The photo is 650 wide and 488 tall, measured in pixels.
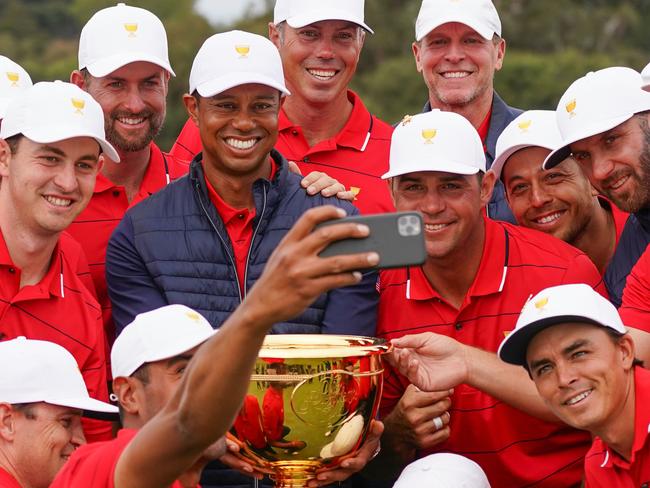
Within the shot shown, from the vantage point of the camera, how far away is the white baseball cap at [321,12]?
771 centimetres

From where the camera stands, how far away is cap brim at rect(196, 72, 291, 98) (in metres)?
6.51

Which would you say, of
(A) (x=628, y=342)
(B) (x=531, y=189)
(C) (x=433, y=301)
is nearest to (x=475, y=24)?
(B) (x=531, y=189)

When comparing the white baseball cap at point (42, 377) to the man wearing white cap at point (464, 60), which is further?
the man wearing white cap at point (464, 60)

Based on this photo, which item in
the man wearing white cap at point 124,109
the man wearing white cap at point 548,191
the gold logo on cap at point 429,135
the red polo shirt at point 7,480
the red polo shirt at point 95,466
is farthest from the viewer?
the man wearing white cap at point 548,191

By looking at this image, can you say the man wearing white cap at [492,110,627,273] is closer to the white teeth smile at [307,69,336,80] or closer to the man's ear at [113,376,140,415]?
the white teeth smile at [307,69,336,80]

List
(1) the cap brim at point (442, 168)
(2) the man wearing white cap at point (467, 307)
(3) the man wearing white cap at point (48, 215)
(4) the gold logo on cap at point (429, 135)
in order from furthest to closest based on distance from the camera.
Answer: (4) the gold logo on cap at point (429, 135) < (1) the cap brim at point (442, 168) < (3) the man wearing white cap at point (48, 215) < (2) the man wearing white cap at point (467, 307)

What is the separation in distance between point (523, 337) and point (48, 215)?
79.6 inches

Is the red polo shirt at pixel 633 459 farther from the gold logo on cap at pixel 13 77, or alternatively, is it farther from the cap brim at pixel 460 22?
the gold logo on cap at pixel 13 77

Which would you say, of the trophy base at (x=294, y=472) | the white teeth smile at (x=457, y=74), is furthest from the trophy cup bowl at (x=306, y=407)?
the white teeth smile at (x=457, y=74)

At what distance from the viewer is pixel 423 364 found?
6.24 meters

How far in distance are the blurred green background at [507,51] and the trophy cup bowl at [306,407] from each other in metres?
25.4

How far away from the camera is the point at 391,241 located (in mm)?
3904

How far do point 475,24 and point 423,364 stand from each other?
98.4 inches

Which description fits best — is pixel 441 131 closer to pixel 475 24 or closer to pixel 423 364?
pixel 423 364
